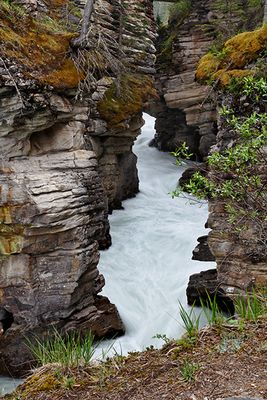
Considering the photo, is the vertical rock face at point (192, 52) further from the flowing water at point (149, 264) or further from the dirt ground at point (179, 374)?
the dirt ground at point (179, 374)

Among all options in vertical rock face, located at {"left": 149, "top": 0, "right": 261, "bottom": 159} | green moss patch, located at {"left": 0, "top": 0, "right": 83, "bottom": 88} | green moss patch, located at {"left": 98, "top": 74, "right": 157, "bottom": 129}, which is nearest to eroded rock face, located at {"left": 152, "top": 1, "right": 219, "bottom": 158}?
vertical rock face, located at {"left": 149, "top": 0, "right": 261, "bottom": 159}

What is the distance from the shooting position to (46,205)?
835cm

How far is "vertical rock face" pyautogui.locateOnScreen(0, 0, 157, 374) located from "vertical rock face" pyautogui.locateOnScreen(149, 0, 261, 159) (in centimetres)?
899

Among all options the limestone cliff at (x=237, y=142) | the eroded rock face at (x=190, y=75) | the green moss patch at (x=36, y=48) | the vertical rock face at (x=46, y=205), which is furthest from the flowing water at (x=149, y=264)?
the green moss patch at (x=36, y=48)

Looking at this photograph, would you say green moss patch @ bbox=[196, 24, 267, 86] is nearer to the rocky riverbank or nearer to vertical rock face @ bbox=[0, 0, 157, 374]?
vertical rock face @ bbox=[0, 0, 157, 374]

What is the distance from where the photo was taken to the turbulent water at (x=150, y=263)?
9.70m

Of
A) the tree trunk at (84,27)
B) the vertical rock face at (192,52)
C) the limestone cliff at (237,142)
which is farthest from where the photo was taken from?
the vertical rock face at (192,52)

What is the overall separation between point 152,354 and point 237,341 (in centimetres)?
72

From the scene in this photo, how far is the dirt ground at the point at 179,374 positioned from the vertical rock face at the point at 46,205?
4.76m

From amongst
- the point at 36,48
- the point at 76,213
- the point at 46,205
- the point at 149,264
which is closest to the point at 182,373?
the point at 46,205

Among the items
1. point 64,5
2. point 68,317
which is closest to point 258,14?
point 64,5

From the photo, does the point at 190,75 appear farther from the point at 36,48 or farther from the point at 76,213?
the point at 76,213

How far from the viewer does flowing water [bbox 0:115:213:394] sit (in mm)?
9580

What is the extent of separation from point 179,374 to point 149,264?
8749 mm
